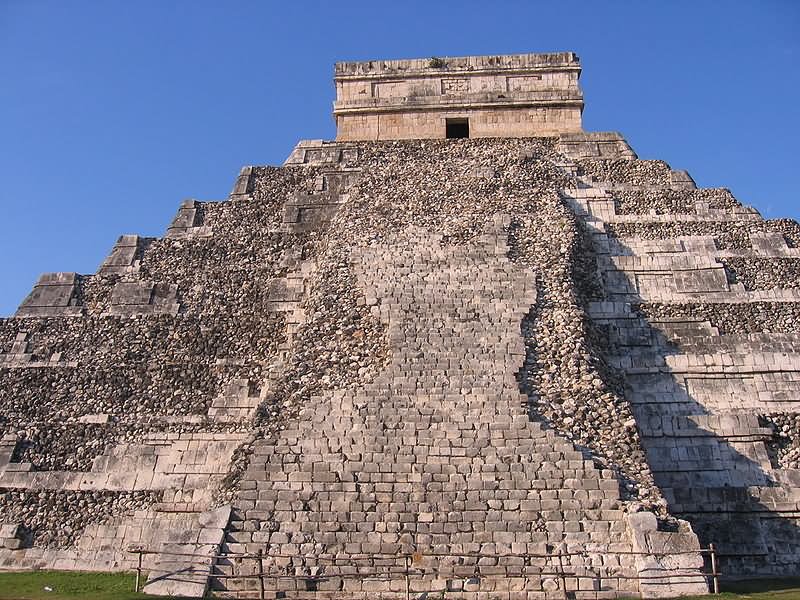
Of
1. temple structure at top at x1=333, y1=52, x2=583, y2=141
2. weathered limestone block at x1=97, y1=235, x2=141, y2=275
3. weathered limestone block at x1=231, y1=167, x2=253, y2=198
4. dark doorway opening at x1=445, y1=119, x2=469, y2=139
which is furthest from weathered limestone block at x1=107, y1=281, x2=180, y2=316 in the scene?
dark doorway opening at x1=445, y1=119, x2=469, y2=139

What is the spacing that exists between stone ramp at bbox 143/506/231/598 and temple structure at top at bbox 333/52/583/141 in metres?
15.0

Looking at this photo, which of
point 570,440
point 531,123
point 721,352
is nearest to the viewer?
point 570,440

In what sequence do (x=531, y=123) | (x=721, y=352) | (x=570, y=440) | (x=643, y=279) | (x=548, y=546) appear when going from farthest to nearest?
(x=531, y=123) → (x=643, y=279) → (x=721, y=352) → (x=570, y=440) → (x=548, y=546)

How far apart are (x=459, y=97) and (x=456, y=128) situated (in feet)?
2.98

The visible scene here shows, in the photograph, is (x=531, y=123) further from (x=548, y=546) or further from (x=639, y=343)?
(x=548, y=546)

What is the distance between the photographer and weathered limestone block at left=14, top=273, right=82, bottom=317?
19109 millimetres

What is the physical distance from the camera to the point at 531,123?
24.6m

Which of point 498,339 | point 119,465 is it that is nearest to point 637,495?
point 498,339

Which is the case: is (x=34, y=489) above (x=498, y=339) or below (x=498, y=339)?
below

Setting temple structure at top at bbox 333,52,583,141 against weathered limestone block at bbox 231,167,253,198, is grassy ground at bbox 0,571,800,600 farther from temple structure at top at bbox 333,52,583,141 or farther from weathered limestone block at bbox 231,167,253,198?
temple structure at top at bbox 333,52,583,141

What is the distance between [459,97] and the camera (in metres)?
24.9

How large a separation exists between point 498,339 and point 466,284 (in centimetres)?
181

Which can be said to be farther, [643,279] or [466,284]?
[643,279]

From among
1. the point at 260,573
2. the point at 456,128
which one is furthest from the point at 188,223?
the point at 260,573
